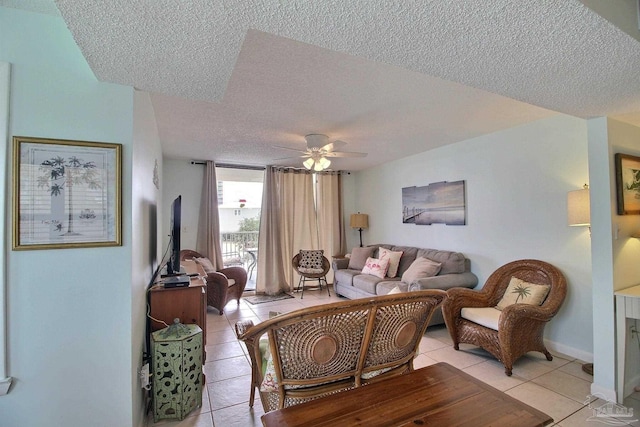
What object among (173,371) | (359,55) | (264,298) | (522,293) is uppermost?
(359,55)

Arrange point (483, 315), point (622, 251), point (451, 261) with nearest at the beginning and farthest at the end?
point (622, 251) → point (483, 315) → point (451, 261)

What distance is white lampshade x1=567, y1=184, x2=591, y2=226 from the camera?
8.19ft

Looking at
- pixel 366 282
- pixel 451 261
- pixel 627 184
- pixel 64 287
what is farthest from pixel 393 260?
pixel 64 287

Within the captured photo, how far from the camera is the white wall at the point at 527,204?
2834 millimetres

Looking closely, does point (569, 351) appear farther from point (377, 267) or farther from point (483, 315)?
point (377, 267)

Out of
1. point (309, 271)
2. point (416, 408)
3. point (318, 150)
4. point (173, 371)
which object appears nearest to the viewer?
point (416, 408)

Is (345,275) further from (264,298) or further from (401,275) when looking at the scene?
(264,298)

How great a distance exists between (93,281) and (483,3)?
2109 mm

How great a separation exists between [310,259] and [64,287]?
13.7ft

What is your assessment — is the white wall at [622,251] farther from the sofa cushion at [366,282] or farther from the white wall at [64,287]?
the white wall at [64,287]

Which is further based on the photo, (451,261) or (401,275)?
(401,275)

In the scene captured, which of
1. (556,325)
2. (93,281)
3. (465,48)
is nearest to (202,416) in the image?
(93,281)

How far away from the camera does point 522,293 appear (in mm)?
2924

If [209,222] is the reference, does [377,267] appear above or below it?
below
